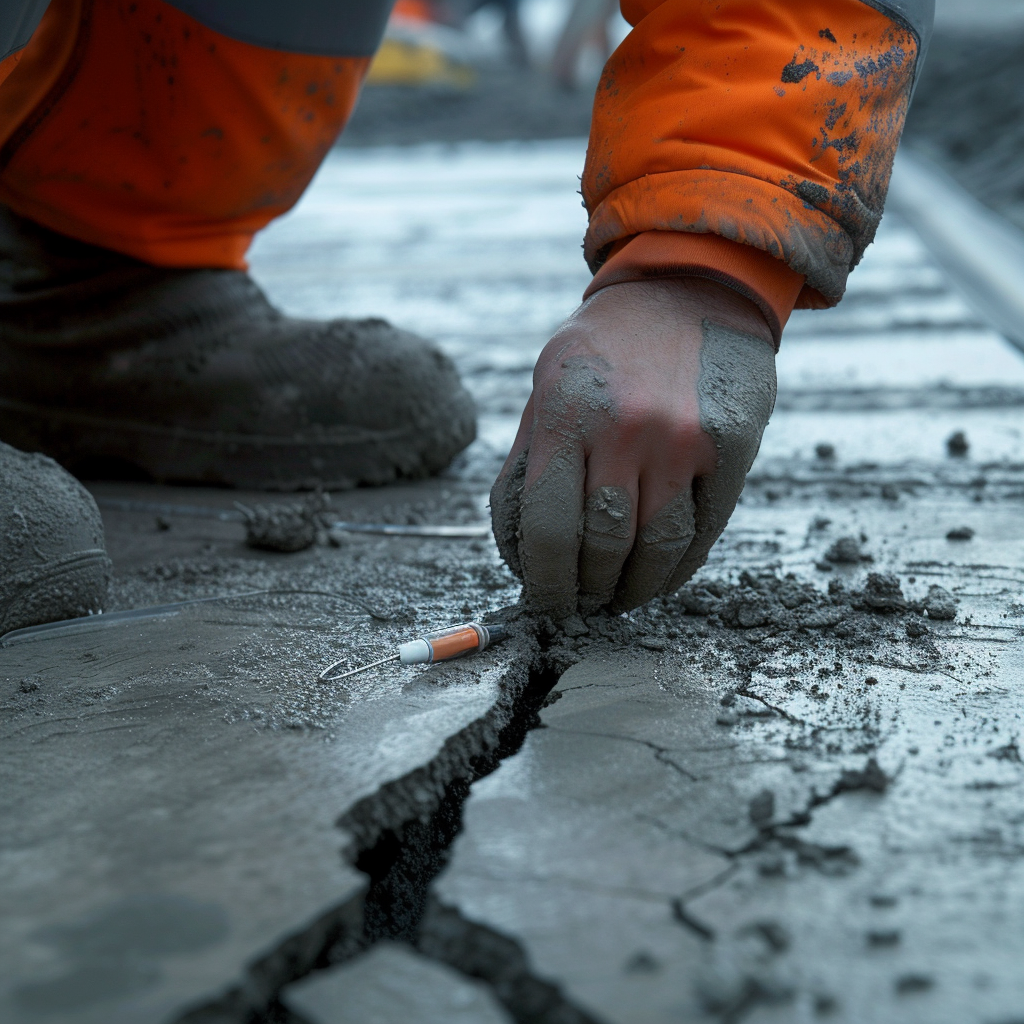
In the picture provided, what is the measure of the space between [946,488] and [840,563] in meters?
0.44

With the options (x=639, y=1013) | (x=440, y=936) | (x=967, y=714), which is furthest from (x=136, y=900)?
(x=967, y=714)

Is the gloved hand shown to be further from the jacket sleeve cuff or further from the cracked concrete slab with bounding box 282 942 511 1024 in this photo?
the cracked concrete slab with bounding box 282 942 511 1024

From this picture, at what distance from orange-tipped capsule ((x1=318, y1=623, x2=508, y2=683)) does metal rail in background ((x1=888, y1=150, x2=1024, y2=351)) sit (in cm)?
195

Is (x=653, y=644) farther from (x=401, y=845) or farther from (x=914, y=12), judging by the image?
(x=914, y=12)

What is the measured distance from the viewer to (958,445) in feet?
6.45

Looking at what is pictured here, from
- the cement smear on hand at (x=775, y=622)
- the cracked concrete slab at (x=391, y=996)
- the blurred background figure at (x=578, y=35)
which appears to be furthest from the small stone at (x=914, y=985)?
the blurred background figure at (x=578, y=35)

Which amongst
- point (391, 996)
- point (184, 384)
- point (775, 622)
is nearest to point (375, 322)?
point (184, 384)

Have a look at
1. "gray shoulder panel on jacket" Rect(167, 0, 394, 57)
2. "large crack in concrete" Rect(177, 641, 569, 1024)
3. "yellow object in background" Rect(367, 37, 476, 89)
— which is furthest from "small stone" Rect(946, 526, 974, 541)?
"yellow object in background" Rect(367, 37, 476, 89)

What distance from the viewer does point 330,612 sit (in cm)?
138

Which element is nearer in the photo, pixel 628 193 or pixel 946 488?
pixel 628 193

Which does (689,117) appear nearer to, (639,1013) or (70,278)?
(639,1013)

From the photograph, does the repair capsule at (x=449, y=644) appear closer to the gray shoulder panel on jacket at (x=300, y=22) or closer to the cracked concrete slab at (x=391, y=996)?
the cracked concrete slab at (x=391, y=996)

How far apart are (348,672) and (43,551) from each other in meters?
0.45

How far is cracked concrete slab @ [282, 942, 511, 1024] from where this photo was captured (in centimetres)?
69
